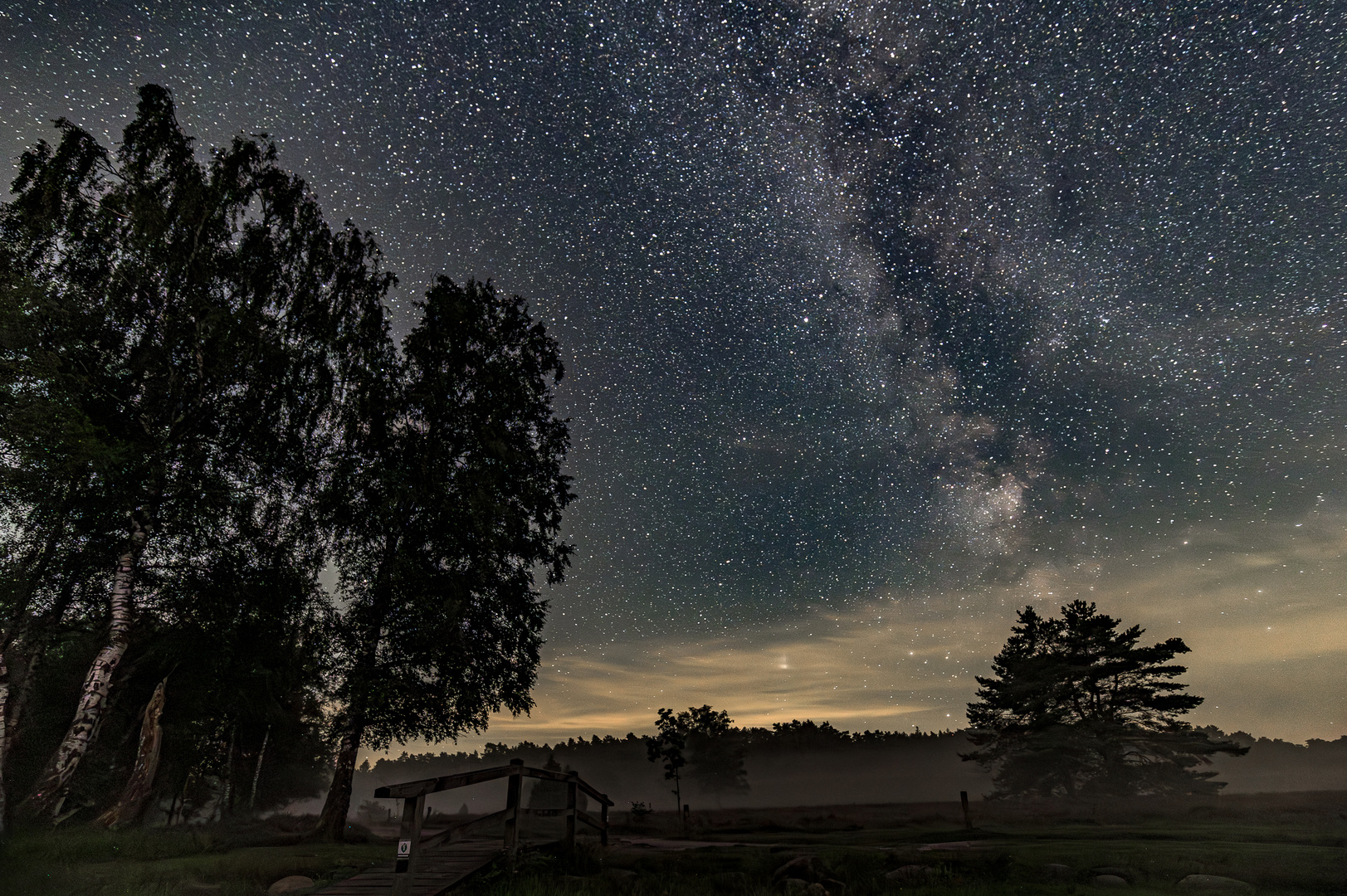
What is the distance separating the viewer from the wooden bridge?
26.9 ft

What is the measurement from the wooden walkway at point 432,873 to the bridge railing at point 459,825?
26 cm

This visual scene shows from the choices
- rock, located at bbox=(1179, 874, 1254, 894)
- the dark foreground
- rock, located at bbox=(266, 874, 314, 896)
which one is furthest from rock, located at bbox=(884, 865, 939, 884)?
rock, located at bbox=(266, 874, 314, 896)

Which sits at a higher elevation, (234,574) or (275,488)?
(275,488)

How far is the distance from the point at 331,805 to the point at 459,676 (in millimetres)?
4907

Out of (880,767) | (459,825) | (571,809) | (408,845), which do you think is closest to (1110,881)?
(571,809)

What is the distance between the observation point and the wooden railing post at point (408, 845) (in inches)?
318

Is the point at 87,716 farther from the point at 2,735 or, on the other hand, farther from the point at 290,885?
the point at 290,885

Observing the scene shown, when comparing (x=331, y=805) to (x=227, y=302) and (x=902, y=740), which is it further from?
(x=902, y=740)

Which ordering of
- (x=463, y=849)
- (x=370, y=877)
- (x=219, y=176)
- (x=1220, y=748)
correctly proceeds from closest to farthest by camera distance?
(x=370, y=877)
(x=463, y=849)
(x=219, y=176)
(x=1220, y=748)

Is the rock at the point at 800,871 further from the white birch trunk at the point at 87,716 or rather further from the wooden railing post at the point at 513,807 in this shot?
the white birch trunk at the point at 87,716

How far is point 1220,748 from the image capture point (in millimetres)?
34469

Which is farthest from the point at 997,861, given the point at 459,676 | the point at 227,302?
the point at 227,302

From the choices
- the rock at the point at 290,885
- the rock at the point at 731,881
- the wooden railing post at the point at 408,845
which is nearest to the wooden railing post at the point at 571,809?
the rock at the point at 731,881

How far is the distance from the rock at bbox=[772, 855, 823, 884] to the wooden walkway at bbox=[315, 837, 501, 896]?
5.91m
